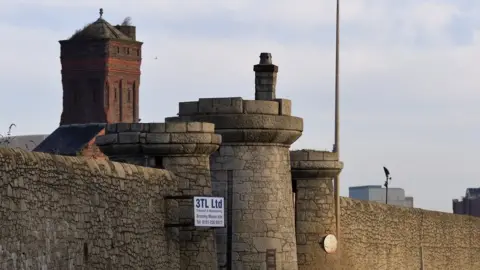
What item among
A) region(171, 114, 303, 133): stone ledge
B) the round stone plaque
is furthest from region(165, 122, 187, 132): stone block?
the round stone plaque

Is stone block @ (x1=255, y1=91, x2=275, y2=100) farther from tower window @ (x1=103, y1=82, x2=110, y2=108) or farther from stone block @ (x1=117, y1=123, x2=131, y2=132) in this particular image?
tower window @ (x1=103, y1=82, x2=110, y2=108)

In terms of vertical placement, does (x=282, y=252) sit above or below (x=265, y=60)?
below

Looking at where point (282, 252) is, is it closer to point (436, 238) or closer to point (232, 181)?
point (232, 181)

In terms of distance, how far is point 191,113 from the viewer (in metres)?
29.7

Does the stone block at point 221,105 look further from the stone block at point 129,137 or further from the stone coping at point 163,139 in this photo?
the stone block at point 129,137

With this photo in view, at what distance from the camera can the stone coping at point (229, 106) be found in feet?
97.0

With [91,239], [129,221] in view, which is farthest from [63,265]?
[129,221]

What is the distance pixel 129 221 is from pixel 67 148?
257ft

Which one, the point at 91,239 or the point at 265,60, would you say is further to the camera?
the point at 265,60

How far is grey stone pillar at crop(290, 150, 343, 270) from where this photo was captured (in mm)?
33906

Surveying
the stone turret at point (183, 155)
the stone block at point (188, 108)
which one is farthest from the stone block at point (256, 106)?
the stone turret at point (183, 155)

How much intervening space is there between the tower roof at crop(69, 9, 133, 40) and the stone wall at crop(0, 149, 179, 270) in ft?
310

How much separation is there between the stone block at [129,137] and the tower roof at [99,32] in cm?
9343

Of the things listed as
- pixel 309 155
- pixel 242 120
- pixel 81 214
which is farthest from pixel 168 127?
pixel 309 155
